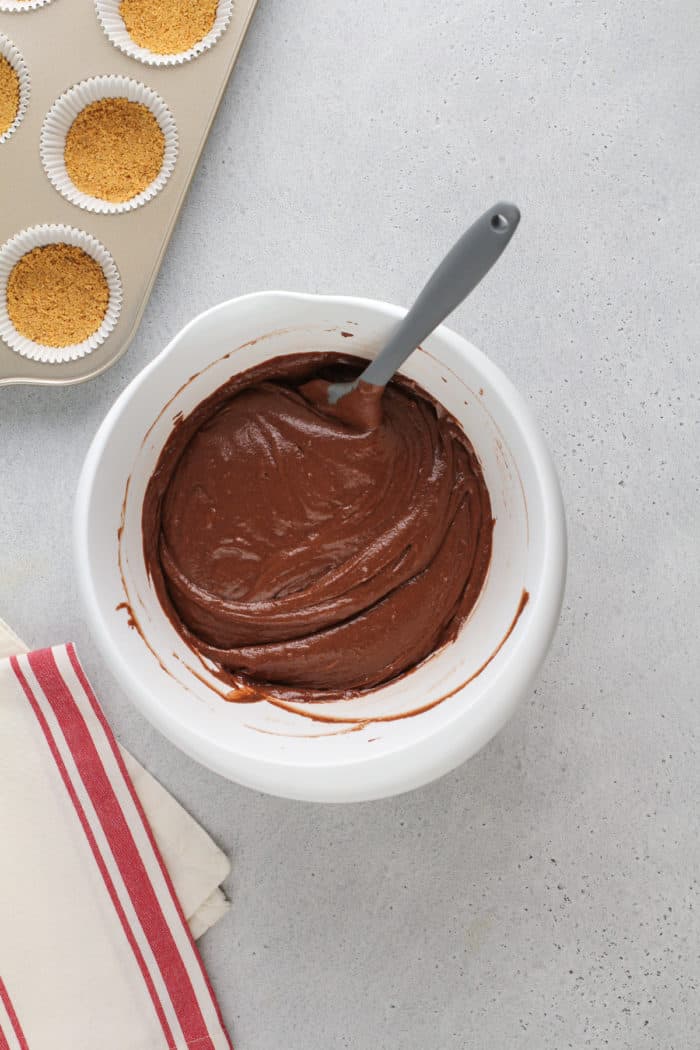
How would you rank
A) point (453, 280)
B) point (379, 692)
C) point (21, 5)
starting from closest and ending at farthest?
1. point (453, 280)
2. point (379, 692)
3. point (21, 5)

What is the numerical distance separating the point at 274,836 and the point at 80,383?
25.1 inches

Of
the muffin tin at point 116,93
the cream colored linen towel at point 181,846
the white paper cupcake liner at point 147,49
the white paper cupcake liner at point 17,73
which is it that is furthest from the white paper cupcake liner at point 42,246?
the cream colored linen towel at point 181,846

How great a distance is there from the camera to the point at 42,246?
1.16 m

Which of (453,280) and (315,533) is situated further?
(315,533)

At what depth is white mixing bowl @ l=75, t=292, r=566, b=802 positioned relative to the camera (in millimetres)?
818

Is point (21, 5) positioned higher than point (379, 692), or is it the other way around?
point (21, 5)

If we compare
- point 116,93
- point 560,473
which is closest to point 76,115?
point 116,93

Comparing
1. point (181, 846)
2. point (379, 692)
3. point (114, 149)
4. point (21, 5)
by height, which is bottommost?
point (181, 846)

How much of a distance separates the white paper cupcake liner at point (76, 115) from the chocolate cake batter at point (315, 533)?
1.16 ft

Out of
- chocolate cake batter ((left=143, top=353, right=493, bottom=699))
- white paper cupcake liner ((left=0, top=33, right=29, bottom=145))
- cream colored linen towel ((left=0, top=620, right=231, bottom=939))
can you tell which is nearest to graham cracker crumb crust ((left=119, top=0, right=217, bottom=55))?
white paper cupcake liner ((left=0, top=33, right=29, bottom=145))

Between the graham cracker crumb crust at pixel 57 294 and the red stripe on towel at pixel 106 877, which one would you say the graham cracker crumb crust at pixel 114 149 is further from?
the red stripe on towel at pixel 106 877

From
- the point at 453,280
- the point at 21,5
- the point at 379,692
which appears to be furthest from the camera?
the point at 21,5

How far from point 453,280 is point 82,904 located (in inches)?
35.6

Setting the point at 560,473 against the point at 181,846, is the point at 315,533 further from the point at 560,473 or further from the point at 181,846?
the point at 181,846
